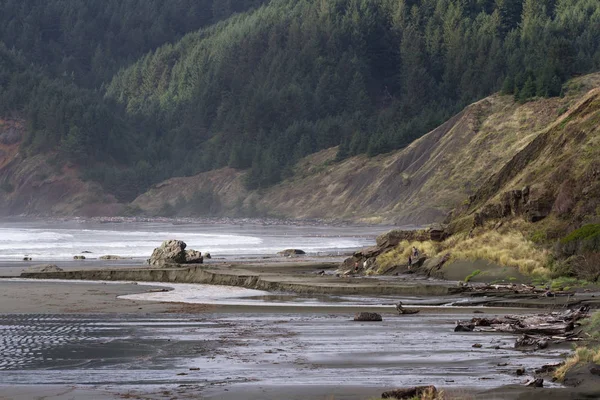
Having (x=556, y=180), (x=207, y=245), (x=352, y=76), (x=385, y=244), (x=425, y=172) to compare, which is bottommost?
(x=385, y=244)

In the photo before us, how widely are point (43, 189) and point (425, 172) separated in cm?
8258

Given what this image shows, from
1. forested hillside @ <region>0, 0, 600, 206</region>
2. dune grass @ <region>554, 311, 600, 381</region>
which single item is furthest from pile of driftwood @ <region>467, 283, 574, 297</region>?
forested hillside @ <region>0, 0, 600, 206</region>

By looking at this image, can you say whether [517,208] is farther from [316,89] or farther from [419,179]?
[316,89]

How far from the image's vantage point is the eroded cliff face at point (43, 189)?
548ft

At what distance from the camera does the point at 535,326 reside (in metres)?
22.5

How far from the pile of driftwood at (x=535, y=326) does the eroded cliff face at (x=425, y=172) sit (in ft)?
202

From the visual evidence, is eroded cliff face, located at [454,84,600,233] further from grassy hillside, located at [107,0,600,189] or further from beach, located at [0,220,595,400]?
grassy hillside, located at [107,0,600,189]

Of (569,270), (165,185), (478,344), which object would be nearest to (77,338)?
(478,344)

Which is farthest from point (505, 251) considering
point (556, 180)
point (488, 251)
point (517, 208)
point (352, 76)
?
point (352, 76)

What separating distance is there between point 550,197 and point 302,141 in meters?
115

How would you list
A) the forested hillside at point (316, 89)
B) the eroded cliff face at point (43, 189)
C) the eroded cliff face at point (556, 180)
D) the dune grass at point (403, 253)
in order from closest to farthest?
1. the eroded cliff face at point (556, 180)
2. the dune grass at point (403, 253)
3. the forested hillside at point (316, 89)
4. the eroded cliff face at point (43, 189)

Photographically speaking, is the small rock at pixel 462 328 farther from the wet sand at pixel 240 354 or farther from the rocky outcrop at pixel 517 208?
the rocky outcrop at pixel 517 208

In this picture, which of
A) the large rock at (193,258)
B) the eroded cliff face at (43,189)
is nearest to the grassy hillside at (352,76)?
the eroded cliff face at (43,189)

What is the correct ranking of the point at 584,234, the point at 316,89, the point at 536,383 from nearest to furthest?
the point at 536,383, the point at 584,234, the point at 316,89
